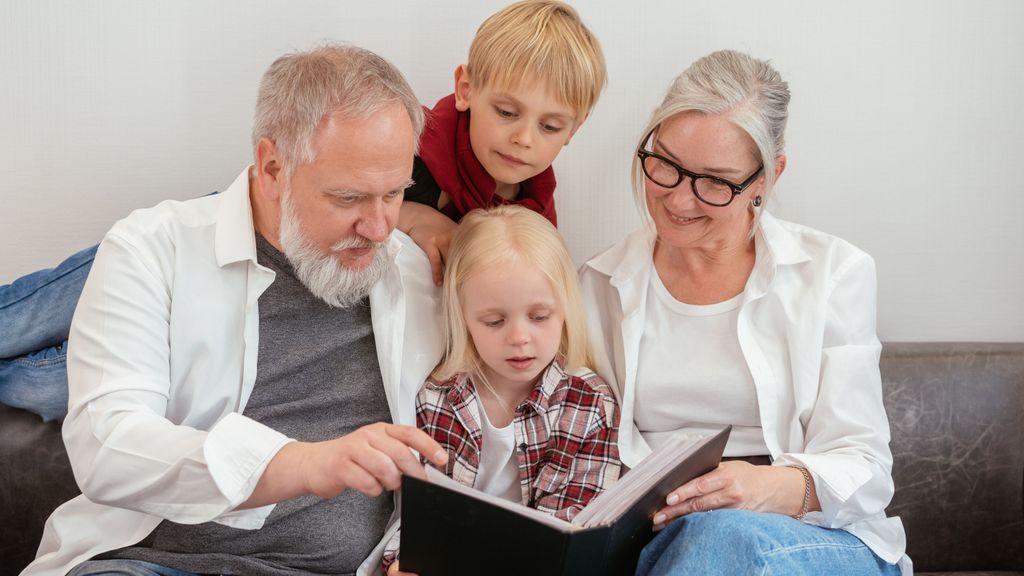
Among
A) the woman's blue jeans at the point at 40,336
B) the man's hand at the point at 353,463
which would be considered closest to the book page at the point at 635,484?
the man's hand at the point at 353,463

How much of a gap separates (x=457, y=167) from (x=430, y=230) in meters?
0.18

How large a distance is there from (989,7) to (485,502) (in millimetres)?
2060

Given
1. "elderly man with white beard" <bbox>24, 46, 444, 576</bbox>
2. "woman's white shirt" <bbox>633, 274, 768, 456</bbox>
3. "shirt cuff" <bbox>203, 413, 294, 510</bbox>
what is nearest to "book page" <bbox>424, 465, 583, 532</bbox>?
"elderly man with white beard" <bbox>24, 46, 444, 576</bbox>

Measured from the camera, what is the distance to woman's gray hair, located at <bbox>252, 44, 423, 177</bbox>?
191 cm

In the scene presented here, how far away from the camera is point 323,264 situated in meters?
1.99

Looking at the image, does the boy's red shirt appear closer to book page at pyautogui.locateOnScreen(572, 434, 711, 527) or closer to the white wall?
the white wall

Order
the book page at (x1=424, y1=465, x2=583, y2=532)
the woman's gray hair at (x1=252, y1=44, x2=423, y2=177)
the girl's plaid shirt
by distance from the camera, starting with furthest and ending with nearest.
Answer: the girl's plaid shirt → the woman's gray hair at (x1=252, y1=44, x2=423, y2=177) → the book page at (x1=424, y1=465, x2=583, y2=532)

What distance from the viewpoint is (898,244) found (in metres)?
2.75

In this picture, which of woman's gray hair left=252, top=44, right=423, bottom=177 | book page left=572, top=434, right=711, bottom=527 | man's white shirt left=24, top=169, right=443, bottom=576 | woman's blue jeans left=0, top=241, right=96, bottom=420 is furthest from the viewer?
woman's blue jeans left=0, top=241, right=96, bottom=420

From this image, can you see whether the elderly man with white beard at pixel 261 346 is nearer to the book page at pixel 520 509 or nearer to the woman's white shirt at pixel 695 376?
the book page at pixel 520 509

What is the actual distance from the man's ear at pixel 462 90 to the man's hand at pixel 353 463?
0.97 m

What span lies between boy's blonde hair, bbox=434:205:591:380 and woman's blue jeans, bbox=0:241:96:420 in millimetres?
879

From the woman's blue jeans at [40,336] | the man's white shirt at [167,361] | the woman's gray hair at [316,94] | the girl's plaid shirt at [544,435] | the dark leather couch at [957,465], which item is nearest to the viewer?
the man's white shirt at [167,361]

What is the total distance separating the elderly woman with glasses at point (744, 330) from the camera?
6.51ft
